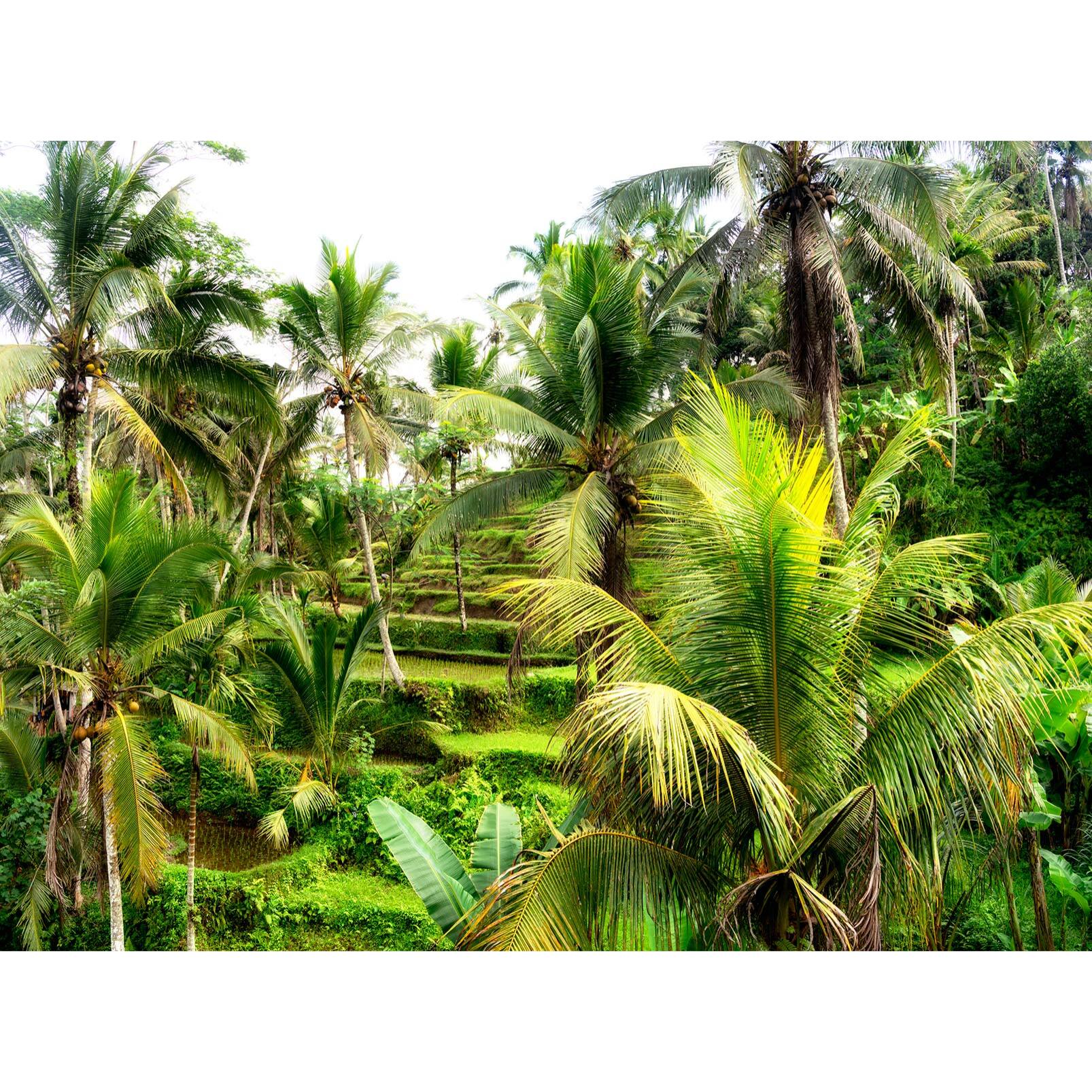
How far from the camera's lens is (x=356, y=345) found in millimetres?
6465

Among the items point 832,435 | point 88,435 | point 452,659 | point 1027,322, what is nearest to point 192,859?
point 88,435

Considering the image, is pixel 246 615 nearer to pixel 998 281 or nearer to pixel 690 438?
pixel 690 438

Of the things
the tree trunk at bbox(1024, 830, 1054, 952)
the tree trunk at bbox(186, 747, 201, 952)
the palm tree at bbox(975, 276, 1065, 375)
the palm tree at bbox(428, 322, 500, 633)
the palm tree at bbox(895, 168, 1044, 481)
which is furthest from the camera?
the palm tree at bbox(428, 322, 500, 633)

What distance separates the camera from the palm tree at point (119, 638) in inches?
136

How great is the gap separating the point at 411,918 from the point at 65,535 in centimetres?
316

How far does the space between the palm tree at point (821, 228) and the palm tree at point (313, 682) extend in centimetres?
375

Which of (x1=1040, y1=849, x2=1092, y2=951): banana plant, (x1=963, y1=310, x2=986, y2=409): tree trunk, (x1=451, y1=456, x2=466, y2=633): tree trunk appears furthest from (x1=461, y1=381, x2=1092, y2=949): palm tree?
(x1=963, y1=310, x2=986, y2=409): tree trunk

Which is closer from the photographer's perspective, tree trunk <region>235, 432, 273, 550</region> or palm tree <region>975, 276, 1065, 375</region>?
palm tree <region>975, 276, 1065, 375</region>

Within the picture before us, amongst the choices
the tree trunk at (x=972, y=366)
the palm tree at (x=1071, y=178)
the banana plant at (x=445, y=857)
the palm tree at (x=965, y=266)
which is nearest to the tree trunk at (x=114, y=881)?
the banana plant at (x=445, y=857)

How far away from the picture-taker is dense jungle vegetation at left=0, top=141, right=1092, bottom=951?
6.87 feet

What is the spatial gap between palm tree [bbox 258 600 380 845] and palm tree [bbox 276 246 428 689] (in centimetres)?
53

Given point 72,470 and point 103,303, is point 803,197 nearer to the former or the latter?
point 103,303

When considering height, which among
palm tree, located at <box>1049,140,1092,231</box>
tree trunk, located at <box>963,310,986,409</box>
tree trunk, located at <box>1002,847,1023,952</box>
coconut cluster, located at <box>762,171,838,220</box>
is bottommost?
tree trunk, located at <box>1002,847,1023,952</box>

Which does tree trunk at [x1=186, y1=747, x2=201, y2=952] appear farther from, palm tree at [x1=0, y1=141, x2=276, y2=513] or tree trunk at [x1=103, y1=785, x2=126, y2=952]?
palm tree at [x1=0, y1=141, x2=276, y2=513]
